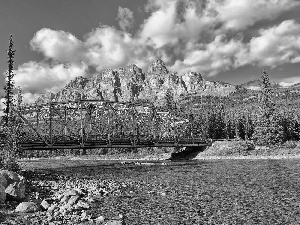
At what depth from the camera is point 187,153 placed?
269 feet

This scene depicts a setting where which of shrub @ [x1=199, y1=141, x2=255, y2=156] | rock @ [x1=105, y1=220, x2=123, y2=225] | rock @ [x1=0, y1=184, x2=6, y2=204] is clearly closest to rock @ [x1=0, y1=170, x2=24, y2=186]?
rock @ [x1=0, y1=184, x2=6, y2=204]

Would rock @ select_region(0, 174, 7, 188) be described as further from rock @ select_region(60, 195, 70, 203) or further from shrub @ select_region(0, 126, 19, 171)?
shrub @ select_region(0, 126, 19, 171)

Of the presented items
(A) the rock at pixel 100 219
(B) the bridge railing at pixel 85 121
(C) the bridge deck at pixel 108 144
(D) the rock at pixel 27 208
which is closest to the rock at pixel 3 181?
(D) the rock at pixel 27 208

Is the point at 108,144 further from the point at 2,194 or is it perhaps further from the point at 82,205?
the point at 2,194

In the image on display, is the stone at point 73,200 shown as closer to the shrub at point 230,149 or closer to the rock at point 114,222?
the rock at point 114,222

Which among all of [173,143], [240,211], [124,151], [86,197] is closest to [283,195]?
[240,211]

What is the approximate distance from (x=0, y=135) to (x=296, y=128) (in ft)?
305

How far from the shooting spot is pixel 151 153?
93.4 m

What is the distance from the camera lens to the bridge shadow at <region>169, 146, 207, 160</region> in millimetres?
79569

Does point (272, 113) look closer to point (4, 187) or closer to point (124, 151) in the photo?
point (124, 151)

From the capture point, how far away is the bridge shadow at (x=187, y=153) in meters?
79.6

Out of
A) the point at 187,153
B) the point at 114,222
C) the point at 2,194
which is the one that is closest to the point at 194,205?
the point at 114,222

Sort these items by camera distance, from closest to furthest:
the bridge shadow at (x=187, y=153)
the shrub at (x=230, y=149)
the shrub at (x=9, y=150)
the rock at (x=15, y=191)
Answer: the rock at (x=15, y=191) < the shrub at (x=9, y=150) < the shrub at (x=230, y=149) < the bridge shadow at (x=187, y=153)

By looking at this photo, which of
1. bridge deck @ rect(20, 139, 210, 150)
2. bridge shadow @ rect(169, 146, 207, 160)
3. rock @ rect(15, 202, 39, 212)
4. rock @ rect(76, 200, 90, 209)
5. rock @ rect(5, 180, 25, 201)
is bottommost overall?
bridge shadow @ rect(169, 146, 207, 160)
